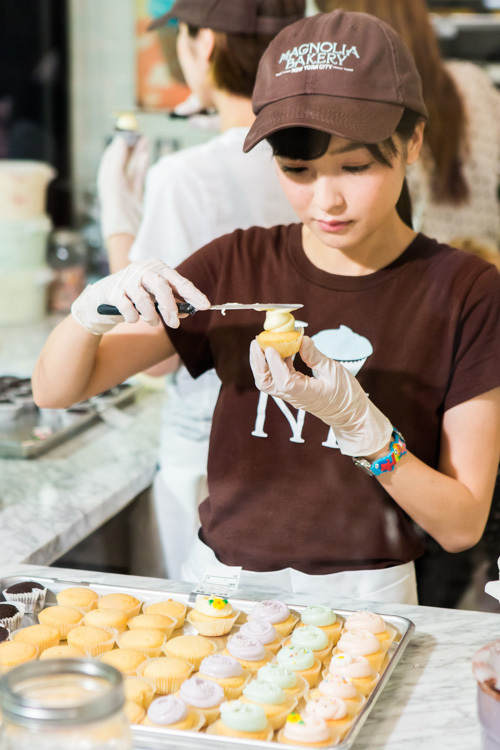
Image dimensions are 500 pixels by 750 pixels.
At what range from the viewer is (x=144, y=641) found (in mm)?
991

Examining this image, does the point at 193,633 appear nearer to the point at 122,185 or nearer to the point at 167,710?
the point at 167,710

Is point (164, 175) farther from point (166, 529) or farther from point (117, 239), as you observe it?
point (166, 529)

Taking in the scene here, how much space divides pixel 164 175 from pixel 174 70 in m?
0.46

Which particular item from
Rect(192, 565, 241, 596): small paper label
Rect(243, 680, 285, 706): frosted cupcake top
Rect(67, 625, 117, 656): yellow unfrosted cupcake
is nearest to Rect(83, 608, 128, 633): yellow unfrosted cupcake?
Rect(67, 625, 117, 656): yellow unfrosted cupcake

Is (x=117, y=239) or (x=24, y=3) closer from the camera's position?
(x=117, y=239)

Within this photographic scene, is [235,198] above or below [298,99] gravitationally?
below

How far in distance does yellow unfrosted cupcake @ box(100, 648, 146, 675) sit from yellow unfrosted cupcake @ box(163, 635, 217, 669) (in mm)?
33

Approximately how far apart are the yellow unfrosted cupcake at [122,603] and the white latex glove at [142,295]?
346 millimetres

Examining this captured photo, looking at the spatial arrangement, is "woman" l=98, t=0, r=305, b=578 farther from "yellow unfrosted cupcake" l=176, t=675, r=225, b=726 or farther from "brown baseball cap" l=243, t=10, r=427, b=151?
"yellow unfrosted cupcake" l=176, t=675, r=225, b=726

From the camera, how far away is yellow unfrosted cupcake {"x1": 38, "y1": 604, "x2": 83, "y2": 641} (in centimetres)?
103

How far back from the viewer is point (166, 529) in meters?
1.74

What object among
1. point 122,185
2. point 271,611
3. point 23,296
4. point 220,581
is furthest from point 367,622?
point 23,296

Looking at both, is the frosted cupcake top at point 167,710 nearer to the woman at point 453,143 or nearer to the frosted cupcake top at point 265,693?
the frosted cupcake top at point 265,693

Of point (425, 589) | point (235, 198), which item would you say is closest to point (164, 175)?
point (235, 198)
